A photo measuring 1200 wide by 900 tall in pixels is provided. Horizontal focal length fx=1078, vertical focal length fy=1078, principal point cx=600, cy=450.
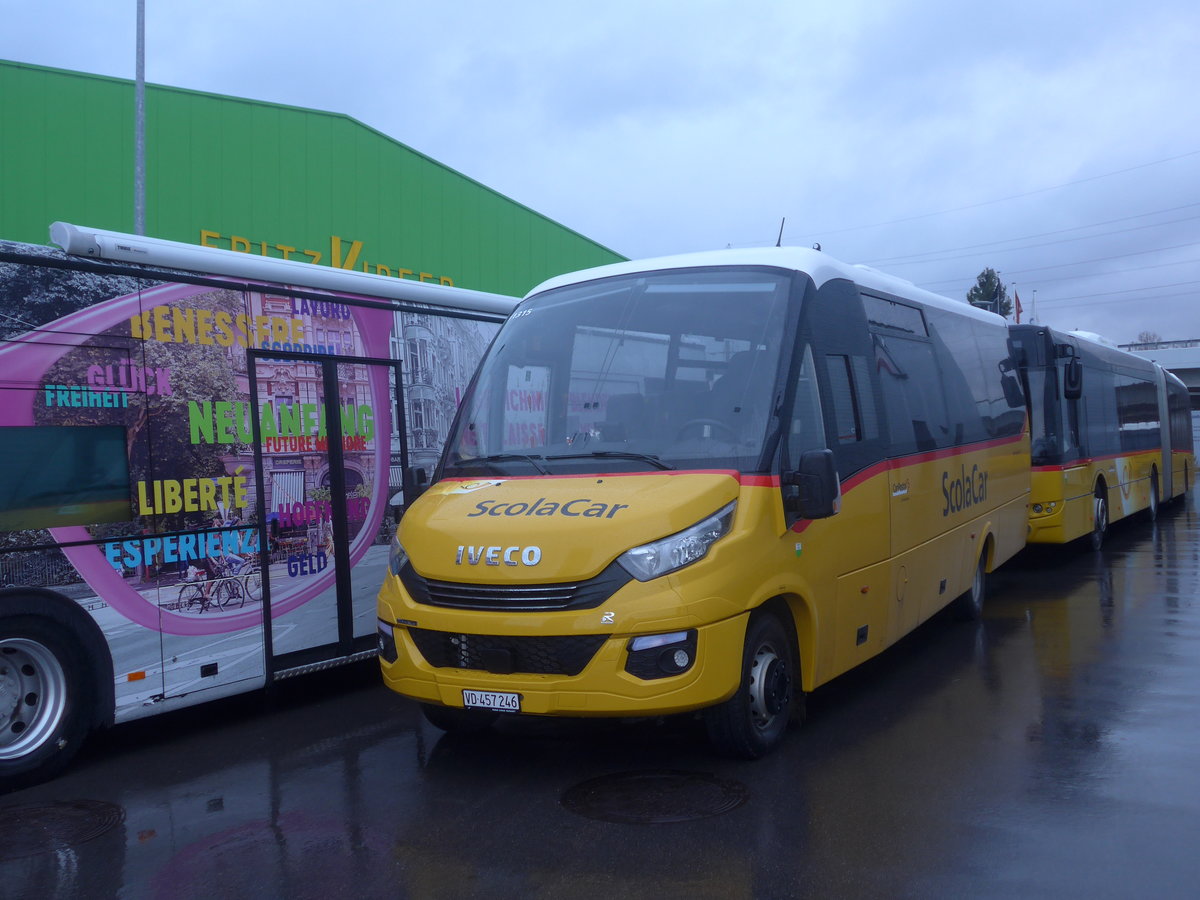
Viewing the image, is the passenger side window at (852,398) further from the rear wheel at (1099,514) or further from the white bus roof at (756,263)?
the rear wheel at (1099,514)

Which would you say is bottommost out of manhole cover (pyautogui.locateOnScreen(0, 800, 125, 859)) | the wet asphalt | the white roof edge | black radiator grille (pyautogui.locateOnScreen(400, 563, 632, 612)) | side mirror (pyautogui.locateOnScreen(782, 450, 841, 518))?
the wet asphalt

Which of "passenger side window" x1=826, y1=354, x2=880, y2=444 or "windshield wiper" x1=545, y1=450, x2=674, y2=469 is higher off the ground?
"passenger side window" x1=826, y1=354, x2=880, y2=444

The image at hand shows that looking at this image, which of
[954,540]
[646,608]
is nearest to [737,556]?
[646,608]

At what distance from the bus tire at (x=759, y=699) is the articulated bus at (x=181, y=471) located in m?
3.16

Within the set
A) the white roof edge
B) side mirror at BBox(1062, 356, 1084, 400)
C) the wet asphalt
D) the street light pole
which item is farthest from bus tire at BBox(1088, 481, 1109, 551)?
the street light pole

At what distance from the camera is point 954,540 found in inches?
356

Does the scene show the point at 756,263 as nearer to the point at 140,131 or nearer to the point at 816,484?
the point at 816,484

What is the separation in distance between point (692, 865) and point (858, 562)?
2831 mm

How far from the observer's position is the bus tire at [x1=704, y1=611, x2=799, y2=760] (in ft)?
18.8

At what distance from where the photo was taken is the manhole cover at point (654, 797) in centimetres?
520

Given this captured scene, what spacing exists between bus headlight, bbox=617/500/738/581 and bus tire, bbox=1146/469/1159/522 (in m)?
18.0

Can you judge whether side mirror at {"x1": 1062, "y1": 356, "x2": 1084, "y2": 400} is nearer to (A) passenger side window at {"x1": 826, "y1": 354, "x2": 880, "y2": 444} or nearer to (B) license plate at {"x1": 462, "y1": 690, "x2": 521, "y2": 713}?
(A) passenger side window at {"x1": 826, "y1": 354, "x2": 880, "y2": 444}

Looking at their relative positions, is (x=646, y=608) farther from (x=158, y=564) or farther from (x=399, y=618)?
(x=158, y=564)

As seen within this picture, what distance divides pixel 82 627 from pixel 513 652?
2.53 meters
